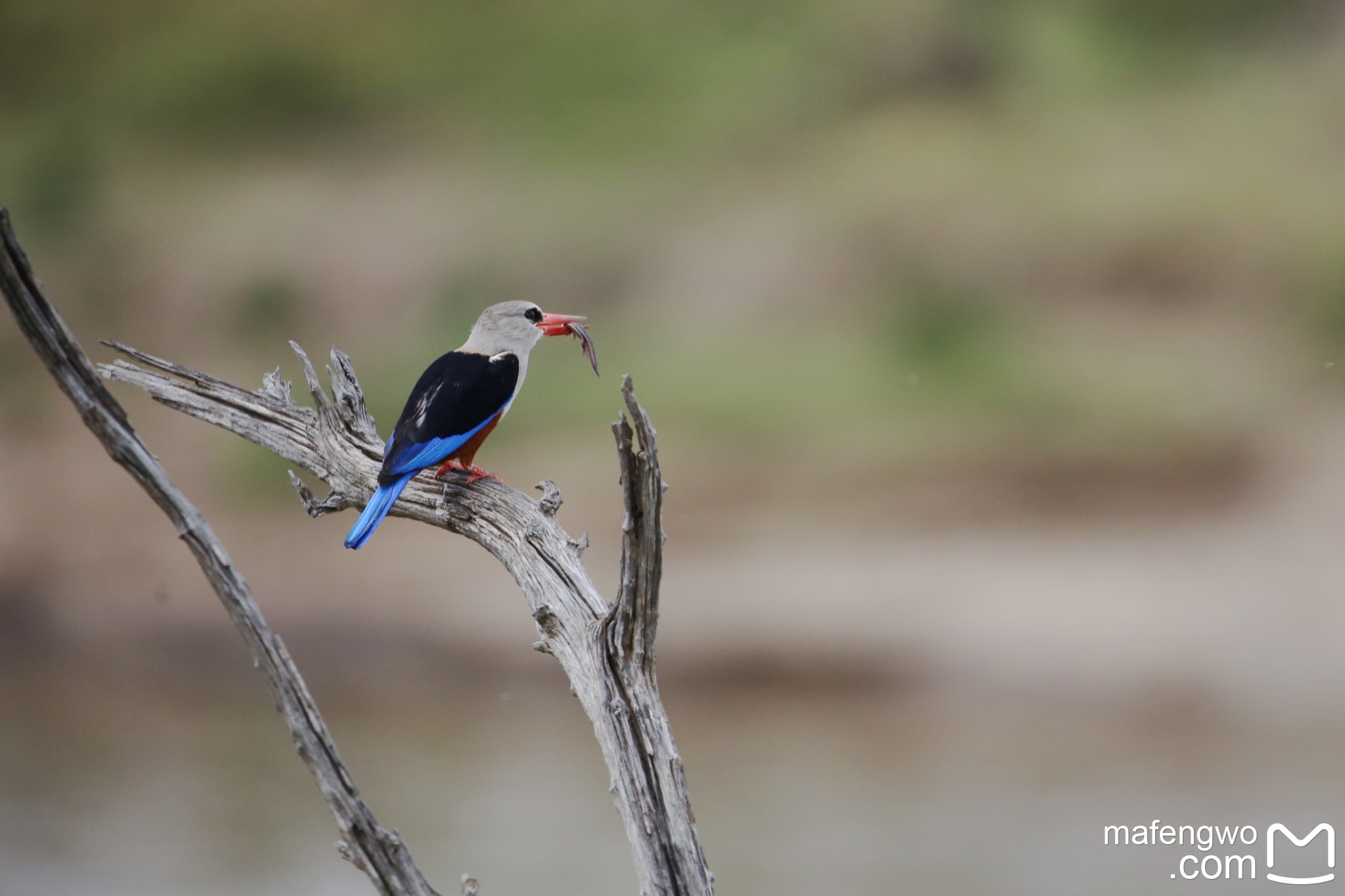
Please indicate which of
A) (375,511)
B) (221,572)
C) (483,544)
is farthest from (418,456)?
(221,572)

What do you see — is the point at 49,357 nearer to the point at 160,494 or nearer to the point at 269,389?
the point at 160,494

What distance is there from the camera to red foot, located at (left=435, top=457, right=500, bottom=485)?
7.79ft

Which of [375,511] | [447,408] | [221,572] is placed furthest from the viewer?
[447,408]

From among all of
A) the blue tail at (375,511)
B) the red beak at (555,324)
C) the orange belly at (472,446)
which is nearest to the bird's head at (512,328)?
the red beak at (555,324)

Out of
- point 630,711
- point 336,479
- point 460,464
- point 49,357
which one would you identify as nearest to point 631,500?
point 630,711

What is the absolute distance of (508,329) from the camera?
251 cm

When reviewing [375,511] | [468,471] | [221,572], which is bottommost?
A: [221,572]

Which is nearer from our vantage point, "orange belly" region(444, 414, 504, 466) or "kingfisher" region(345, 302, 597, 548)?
"kingfisher" region(345, 302, 597, 548)

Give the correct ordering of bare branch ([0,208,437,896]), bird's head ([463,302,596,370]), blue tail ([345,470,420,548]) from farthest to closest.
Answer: bird's head ([463,302,596,370]), blue tail ([345,470,420,548]), bare branch ([0,208,437,896])

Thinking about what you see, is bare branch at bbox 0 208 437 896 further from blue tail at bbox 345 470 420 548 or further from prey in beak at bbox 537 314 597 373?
prey in beak at bbox 537 314 597 373

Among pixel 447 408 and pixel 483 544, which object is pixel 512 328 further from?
pixel 483 544

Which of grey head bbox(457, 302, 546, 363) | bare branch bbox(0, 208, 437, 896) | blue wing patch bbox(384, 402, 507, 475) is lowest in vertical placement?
bare branch bbox(0, 208, 437, 896)

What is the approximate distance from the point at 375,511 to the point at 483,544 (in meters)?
0.28

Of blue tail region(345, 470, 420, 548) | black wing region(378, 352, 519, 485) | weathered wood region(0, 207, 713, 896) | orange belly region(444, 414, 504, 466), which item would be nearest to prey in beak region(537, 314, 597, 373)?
black wing region(378, 352, 519, 485)
